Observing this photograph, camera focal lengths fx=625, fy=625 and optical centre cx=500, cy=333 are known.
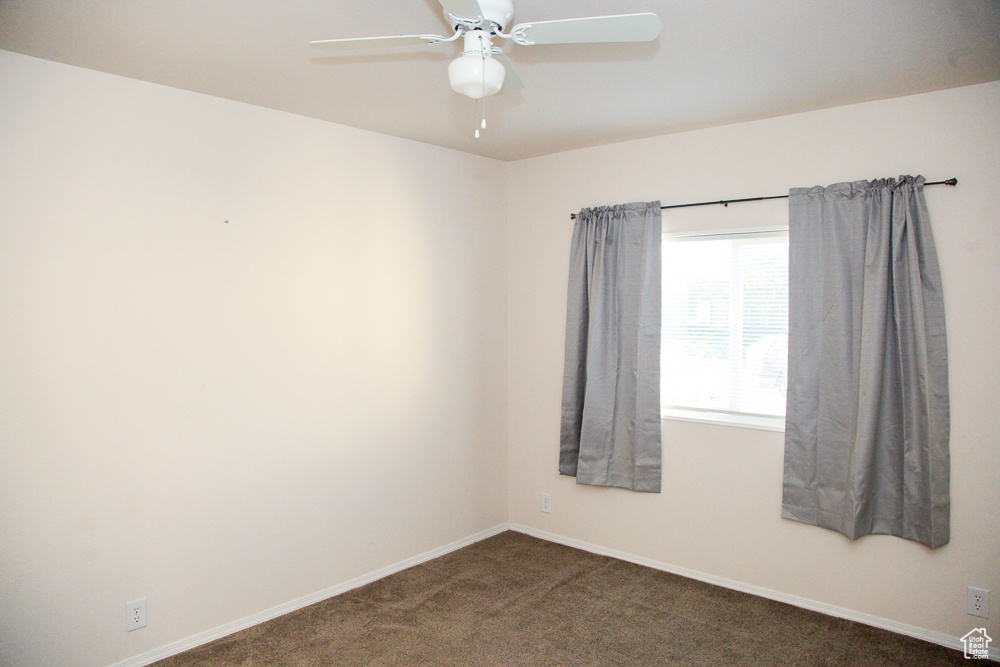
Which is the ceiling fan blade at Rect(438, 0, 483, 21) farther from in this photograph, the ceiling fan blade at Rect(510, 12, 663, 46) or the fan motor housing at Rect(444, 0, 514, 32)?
the ceiling fan blade at Rect(510, 12, 663, 46)

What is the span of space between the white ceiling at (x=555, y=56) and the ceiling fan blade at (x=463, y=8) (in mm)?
317

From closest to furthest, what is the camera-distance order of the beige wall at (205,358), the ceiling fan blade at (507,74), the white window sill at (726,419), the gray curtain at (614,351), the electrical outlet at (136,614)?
the ceiling fan blade at (507,74) → the beige wall at (205,358) → the electrical outlet at (136,614) → the white window sill at (726,419) → the gray curtain at (614,351)

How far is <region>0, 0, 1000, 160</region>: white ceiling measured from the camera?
2105mm

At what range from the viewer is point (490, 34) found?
1.98m

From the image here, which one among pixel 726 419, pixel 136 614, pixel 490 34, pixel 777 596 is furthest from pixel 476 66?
pixel 777 596

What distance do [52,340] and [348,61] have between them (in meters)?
1.64

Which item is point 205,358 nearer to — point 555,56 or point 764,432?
point 555,56

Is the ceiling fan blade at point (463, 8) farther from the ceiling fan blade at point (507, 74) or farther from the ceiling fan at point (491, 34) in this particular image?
the ceiling fan blade at point (507, 74)

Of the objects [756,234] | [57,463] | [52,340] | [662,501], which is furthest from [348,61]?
[662,501]

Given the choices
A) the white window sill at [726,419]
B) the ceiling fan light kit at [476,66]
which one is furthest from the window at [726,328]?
the ceiling fan light kit at [476,66]

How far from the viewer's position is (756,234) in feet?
11.3

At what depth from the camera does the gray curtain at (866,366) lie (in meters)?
2.87

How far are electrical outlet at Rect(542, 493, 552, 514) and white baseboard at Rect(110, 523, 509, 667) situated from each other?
1.43ft

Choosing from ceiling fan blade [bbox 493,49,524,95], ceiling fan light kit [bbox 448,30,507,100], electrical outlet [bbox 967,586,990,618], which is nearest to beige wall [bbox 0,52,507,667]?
ceiling fan blade [bbox 493,49,524,95]
